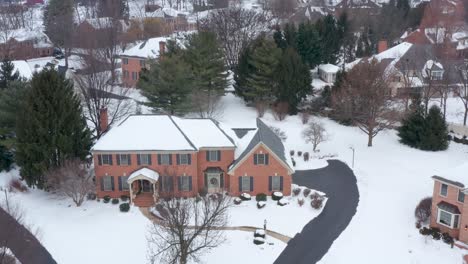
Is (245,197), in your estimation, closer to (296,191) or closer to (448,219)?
(296,191)

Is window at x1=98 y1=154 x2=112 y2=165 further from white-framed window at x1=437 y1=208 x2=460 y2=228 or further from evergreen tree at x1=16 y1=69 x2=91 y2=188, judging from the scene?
white-framed window at x1=437 y1=208 x2=460 y2=228

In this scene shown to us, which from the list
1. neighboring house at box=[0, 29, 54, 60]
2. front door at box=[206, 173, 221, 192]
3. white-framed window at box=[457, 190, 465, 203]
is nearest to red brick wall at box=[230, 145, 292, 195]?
front door at box=[206, 173, 221, 192]

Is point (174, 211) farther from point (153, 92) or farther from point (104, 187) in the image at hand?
point (153, 92)

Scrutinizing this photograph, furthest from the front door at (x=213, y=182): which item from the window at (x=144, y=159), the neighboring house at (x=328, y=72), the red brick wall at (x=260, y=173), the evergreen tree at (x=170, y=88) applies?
the neighboring house at (x=328, y=72)

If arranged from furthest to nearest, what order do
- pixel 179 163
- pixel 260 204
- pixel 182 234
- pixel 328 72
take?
pixel 328 72 → pixel 179 163 → pixel 260 204 → pixel 182 234

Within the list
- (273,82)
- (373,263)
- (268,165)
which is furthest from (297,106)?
(373,263)

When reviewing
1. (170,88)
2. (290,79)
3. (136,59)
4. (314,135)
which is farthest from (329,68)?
(136,59)

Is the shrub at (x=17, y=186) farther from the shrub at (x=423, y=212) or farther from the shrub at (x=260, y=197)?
the shrub at (x=423, y=212)
